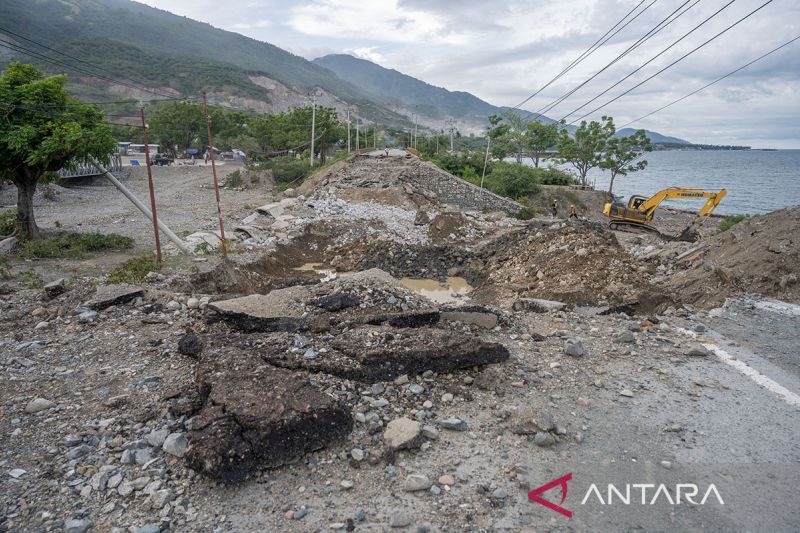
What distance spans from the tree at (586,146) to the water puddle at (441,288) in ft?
92.8

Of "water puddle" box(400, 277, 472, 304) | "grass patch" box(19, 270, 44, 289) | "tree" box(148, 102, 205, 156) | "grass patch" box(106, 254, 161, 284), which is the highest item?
"tree" box(148, 102, 205, 156)

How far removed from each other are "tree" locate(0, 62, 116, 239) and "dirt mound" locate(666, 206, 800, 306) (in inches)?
538

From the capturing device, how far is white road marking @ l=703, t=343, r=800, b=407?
17.3ft

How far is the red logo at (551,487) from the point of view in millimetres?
3590

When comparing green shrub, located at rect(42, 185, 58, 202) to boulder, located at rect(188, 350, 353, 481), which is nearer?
boulder, located at rect(188, 350, 353, 481)

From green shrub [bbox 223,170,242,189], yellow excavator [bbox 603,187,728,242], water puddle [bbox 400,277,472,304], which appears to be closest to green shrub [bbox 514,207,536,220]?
yellow excavator [bbox 603,187,728,242]

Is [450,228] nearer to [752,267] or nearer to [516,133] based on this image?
[752,267]

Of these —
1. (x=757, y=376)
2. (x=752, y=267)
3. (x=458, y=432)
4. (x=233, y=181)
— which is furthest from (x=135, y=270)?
(x=233, y=181)

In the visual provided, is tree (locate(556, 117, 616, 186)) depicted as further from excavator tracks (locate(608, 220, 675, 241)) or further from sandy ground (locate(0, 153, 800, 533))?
sandy ground (locate(0, 153, 800, 533))

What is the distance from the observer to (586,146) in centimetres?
3759

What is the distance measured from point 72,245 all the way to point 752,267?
15.4 metres

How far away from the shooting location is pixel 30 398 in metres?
4.86

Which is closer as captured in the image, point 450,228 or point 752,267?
point 752,267

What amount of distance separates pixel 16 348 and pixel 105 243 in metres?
7.37
